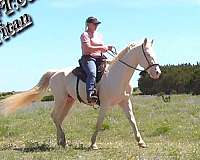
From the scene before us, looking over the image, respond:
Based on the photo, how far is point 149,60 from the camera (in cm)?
1170

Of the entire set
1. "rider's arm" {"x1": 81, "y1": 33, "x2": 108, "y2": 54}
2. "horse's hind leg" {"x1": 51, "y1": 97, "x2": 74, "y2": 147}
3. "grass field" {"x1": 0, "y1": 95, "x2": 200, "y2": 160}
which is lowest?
"grass field" {"x1": 0, "y1": 95, "x2": 200, "y2": 160}

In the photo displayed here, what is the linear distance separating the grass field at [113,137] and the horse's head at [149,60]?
5.23 ft

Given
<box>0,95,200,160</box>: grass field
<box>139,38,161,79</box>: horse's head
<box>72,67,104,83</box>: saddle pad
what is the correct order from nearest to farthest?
<box>0,95,200,160</box>: grass field, <box>139,38,161,79</box>: horse's head, <box>72,67,104,83</box>: saddle pad

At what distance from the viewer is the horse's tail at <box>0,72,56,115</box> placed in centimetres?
1434

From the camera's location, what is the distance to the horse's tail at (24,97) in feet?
47.0

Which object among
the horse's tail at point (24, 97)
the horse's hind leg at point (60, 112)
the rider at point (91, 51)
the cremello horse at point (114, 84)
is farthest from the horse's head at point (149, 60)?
the horse's tail at point (24, 97)

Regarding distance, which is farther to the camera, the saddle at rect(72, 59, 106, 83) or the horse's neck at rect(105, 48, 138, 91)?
the saddle at rect(72, 59, 106, 83)

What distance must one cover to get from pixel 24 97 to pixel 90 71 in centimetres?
301

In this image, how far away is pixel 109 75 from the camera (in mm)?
12266

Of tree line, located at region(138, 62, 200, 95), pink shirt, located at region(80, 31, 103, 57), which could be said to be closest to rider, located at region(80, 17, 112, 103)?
pink shirt, located at region(80, 31, 103, 57)

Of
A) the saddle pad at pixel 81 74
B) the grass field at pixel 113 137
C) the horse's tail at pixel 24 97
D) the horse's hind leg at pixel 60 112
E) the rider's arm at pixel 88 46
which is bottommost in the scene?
the grass field at pixel 113 137

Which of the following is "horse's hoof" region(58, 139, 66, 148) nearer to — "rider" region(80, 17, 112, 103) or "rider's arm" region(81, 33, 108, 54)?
"rider" region(80, 17, 112, 103)

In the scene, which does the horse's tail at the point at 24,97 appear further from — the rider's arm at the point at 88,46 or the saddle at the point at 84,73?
the rider's arm at the point at 88,46

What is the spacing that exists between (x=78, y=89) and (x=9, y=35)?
4144 mm
